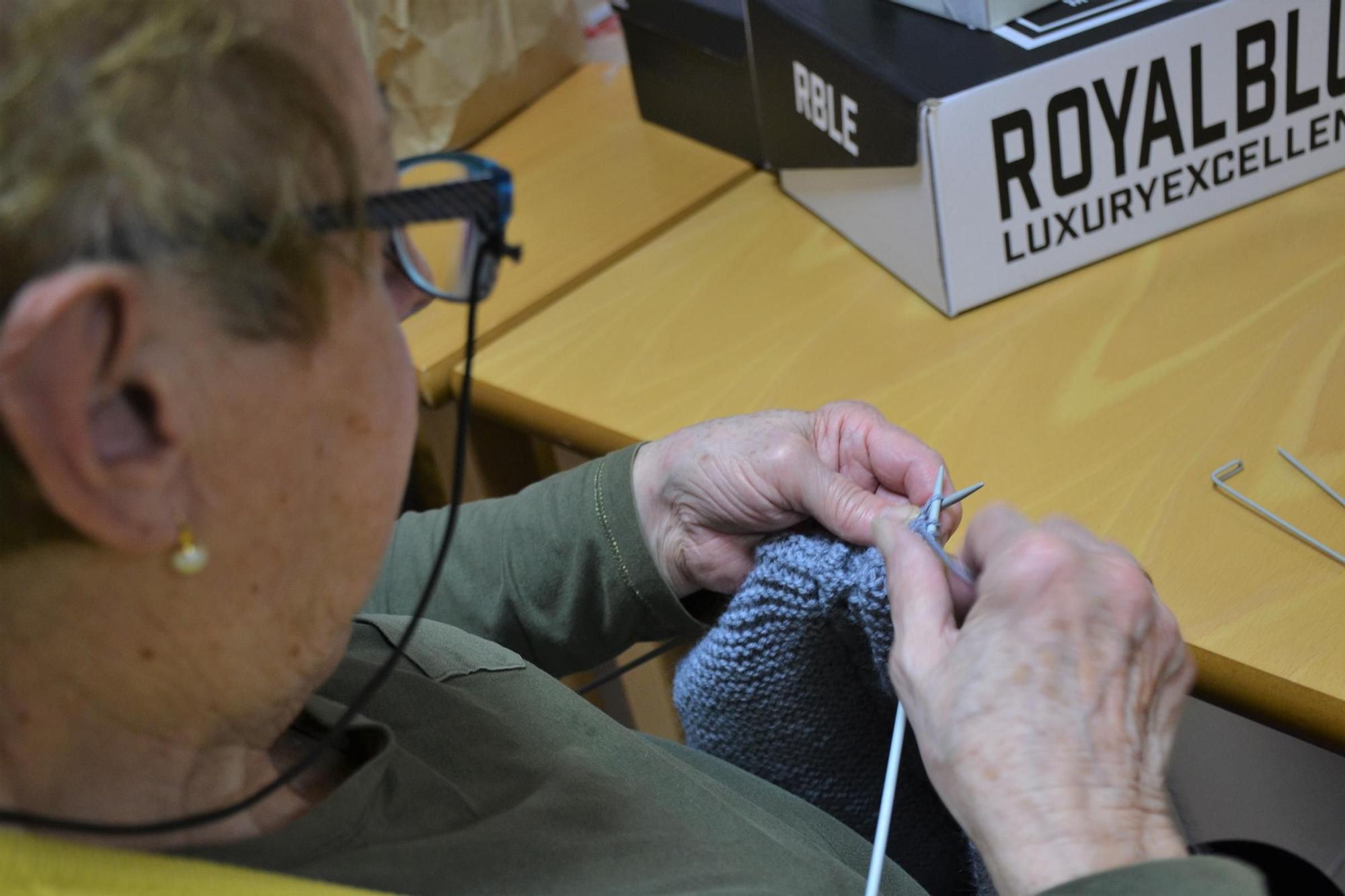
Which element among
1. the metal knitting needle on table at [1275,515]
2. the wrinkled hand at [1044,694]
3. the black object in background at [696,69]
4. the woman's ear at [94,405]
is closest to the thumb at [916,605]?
the wrinkled hand at [1044,694]

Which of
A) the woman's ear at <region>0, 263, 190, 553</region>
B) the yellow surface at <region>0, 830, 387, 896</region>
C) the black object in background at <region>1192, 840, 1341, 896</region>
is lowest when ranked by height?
the black object in background at <region>1192, 840, 1341, 896</region>

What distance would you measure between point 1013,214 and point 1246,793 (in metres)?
0.80

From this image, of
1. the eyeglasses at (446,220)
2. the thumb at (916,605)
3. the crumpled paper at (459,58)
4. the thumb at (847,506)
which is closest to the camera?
the eyeglasses at (446,220)

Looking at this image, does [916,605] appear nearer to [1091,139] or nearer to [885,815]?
[885,815]

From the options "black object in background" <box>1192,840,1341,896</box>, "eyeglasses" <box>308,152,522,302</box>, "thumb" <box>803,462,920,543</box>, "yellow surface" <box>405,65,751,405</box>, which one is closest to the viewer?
"eyeglasses" <box>308,152,522,302</box>

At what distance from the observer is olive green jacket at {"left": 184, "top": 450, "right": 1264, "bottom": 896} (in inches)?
22.9

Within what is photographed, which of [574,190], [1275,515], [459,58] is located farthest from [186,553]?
[459,58]

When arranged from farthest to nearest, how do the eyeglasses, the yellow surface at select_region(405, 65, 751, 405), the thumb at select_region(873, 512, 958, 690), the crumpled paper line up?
the crumpled paper → the yellow surface at select_region(405, 65, 751, 405) → the thumb at select_region(873, 512, 958, 690) → the eyeglasses

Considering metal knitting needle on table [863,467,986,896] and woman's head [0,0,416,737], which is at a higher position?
woman's head [0,0,416,737]

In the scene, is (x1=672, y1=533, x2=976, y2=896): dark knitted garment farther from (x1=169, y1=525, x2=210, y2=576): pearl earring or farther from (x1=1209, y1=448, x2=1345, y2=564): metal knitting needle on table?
(x1=169, y1=525, x2=210, y2=576): pearl earring

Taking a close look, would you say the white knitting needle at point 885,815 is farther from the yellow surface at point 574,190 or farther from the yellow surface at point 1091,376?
the yellow surface at point 574,190

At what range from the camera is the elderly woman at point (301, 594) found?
0.42m

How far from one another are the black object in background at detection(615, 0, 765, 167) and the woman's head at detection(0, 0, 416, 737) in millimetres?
746

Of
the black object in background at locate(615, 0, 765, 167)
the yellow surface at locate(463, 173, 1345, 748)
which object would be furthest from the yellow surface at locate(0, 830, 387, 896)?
the black object in background at locate(615, 0, 765, 167)
